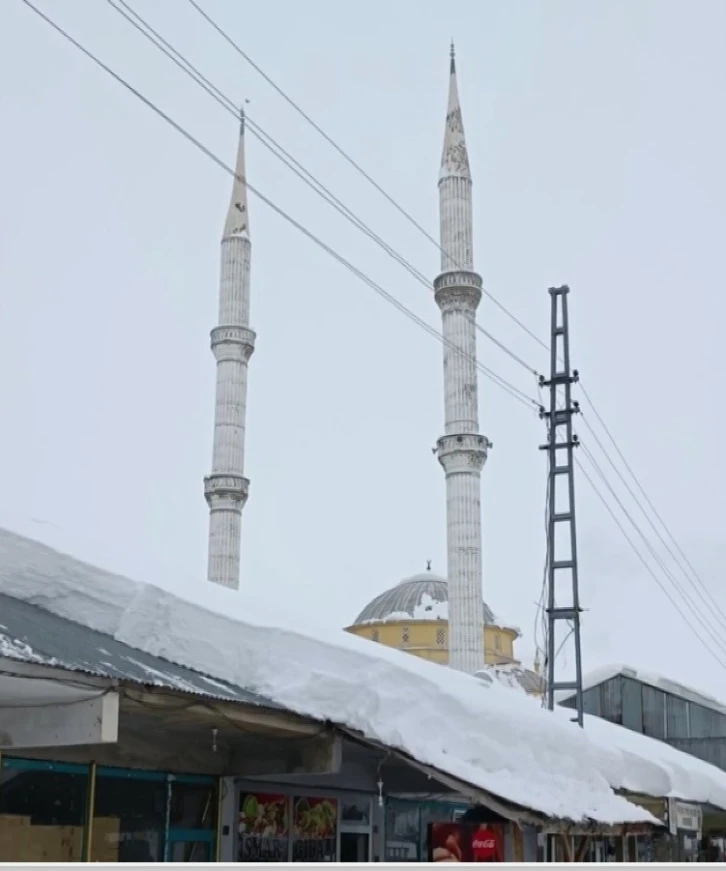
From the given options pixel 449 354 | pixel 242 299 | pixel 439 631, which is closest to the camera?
pixel 449 354

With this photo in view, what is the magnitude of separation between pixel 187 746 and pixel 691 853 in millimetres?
16995

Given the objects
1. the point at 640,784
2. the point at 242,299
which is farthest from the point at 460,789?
the point at 242,299

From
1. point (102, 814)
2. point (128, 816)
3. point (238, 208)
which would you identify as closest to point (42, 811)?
point (102, 814)

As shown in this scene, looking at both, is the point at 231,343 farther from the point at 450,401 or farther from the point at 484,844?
the point at 484,844

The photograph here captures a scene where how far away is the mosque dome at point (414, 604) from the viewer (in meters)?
55.5

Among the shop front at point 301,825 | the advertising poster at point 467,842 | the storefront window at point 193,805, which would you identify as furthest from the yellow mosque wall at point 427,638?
the storefront window at point 193,805

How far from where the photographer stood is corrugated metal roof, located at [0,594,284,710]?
8469mm

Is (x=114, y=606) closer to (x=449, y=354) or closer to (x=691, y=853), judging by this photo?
(x=691, y=853)

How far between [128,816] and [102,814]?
1.30 ft

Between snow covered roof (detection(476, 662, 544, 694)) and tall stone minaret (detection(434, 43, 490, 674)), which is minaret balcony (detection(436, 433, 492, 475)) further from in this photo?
snow covered roof (detection(476, 662, 544, 694))

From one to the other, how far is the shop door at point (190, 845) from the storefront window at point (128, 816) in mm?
163

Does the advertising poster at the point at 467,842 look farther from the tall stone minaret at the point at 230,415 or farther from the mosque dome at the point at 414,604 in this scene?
the mosque dome at the point at 414,604

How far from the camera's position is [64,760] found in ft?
33.7

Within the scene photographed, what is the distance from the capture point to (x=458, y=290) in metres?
35.7
